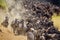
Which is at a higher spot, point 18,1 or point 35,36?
point 18,1

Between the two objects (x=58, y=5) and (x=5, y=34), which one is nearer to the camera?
(x=5, y=34)

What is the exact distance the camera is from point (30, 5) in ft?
7.29

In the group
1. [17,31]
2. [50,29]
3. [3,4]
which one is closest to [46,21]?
[50,29]

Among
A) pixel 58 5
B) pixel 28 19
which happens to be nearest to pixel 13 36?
pixel 28 19

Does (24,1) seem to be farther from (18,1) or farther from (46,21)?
(46,21)

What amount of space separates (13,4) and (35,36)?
0.39m

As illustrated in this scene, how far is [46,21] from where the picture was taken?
2141 mm

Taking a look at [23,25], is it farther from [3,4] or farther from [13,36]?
[3,4]

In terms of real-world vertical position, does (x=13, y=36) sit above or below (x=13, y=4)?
below

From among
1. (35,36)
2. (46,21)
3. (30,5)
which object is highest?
(30,5)

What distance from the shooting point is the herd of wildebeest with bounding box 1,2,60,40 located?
2.04 meters

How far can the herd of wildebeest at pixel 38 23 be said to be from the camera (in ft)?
6.70

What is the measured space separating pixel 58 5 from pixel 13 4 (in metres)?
0.42

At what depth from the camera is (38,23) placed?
6.94 feet
